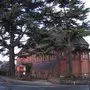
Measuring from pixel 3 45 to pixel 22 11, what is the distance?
6.43 meters

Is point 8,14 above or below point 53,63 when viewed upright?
above

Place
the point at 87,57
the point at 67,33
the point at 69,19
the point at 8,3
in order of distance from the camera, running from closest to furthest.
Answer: the point at 67,33 → the point at 69,19 → the point at 8,3 → the point at 87,57

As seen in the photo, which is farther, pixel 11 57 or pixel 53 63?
pixel 53 63

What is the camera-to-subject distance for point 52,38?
4559cm

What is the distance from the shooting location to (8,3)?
51344 millimetres

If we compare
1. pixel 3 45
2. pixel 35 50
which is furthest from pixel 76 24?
pixel 3 45

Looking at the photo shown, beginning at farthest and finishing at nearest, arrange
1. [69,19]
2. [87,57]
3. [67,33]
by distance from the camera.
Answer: [87,57]
[69,19]
[67,33]

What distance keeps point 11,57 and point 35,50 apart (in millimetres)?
4764

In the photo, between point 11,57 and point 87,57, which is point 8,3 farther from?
point 87,57

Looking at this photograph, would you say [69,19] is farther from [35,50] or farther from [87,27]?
[35,50]

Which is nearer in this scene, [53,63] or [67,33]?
[67,33]

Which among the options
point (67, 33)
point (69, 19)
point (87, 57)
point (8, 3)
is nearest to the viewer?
point (67, 33)

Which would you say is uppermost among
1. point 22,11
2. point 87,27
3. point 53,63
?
point 22,11

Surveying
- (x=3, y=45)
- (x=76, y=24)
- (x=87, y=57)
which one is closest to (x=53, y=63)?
(x=87, y=57)
